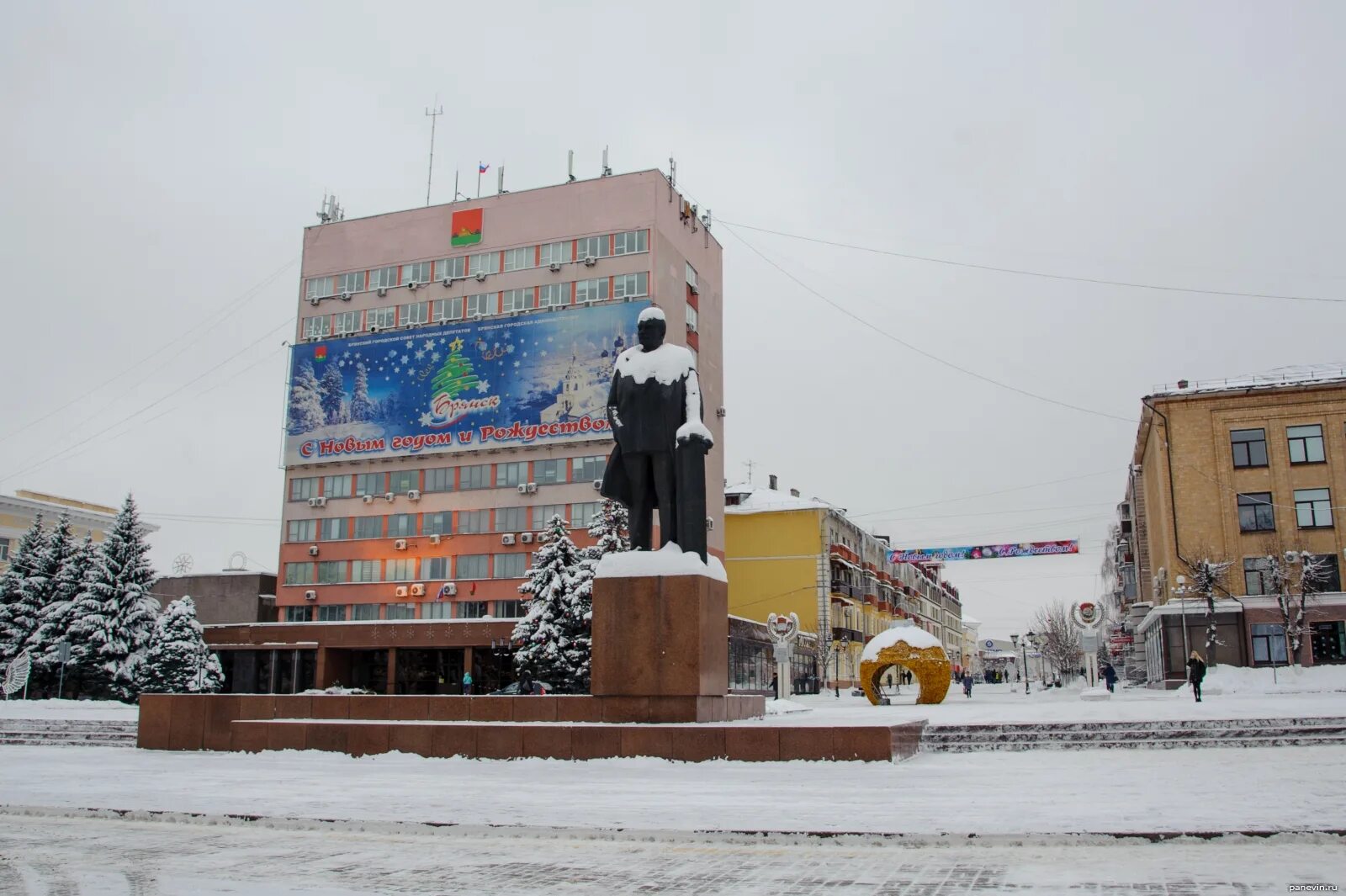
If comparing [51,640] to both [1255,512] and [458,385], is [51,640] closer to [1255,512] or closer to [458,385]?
[458,385]

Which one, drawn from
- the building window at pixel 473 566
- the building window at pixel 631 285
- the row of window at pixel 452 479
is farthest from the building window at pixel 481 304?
the building window at pixel 473 566

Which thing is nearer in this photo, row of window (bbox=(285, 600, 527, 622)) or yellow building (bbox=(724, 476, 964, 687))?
row of window (bbox=(285, 600, 527, 622))

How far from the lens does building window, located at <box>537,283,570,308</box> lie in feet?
192

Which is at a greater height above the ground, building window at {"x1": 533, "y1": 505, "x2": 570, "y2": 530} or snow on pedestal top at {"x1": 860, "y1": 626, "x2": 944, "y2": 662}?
building window at {"x1": 533, "y1": 505, "x2": 570, "y2": 530}

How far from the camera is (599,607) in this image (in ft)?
44.1

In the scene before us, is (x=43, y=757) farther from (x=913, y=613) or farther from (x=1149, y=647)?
(x=913, y=613)

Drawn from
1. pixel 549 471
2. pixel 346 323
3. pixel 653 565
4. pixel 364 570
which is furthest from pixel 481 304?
pixel 653 565

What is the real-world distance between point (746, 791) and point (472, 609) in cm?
4918

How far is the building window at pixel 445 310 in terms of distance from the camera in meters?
60.6

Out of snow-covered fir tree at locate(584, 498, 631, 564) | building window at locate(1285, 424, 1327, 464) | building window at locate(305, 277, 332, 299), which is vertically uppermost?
building window at locate(305, 277, 332, 299)

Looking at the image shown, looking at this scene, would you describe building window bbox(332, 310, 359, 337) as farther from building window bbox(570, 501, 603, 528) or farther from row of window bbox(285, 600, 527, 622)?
building window bbox(570, 501, 603, 528)

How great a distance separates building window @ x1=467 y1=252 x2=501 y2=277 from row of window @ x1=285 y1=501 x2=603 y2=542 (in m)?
13.1

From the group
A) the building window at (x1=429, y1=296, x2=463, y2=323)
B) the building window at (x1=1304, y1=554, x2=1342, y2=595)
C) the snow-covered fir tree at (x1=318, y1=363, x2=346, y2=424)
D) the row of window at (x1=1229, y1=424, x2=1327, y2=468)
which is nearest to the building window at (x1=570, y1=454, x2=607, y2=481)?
the building window at (x1=429, y1=296, x2=463, y2=323)

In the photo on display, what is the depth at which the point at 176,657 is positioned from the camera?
129 feet
